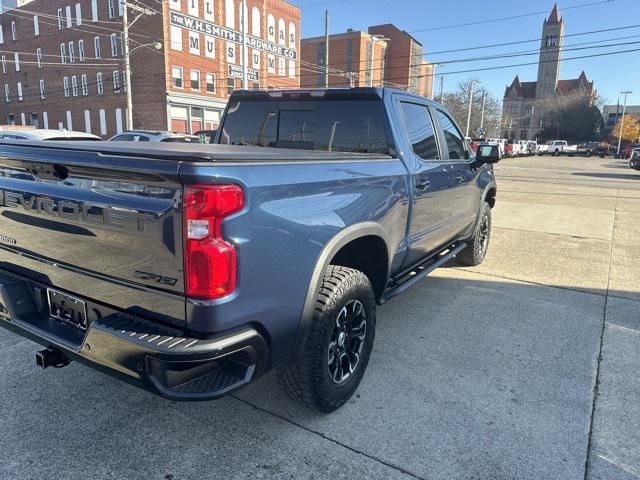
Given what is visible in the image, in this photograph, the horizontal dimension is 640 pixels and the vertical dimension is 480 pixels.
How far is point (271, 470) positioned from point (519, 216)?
901cm

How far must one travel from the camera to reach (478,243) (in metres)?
5.96

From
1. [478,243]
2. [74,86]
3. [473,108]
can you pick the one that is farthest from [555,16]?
[478,243]

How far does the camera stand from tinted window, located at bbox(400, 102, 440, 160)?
150 inches

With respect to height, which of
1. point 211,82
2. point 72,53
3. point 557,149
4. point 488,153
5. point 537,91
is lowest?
point 488,153

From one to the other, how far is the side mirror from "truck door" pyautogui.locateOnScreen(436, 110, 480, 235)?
0.40 ft

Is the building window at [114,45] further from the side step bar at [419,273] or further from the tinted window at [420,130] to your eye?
the tinted window at [420,130]

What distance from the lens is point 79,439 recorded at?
8.35ft

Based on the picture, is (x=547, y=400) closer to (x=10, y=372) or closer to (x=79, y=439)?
(x=79, y=439)

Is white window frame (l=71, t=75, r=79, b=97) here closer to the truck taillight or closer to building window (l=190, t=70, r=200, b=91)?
building window (l=190, t=70, r=200, b=91)

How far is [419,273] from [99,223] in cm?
277

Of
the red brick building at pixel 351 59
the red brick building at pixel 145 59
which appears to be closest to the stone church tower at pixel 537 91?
the red brick building at pixel 351 59

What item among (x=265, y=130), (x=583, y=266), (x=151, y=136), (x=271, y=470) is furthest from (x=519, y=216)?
(x=151, y=136)

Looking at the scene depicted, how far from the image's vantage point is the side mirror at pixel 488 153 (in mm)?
5113

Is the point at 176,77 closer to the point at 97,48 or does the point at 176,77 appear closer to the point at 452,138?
the point at 97,48
